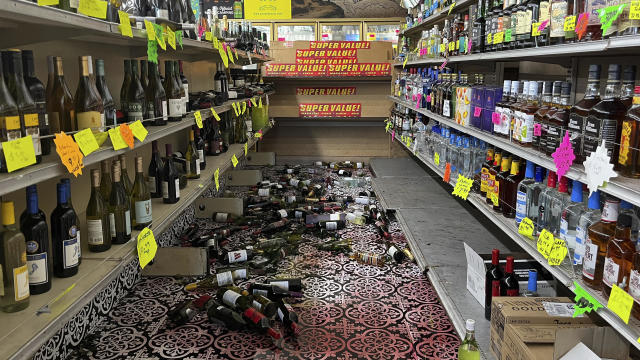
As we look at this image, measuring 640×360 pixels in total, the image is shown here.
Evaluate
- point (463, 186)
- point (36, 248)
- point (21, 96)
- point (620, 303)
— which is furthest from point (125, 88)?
point (620, 303)

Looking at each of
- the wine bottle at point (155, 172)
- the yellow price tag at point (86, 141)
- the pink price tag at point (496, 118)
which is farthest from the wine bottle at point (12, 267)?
the pink price tag at point (496, 118)

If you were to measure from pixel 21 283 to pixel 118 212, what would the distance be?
73 centimetres

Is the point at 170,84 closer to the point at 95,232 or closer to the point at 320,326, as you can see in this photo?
the point at 95,232

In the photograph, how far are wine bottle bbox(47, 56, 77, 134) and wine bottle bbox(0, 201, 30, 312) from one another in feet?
1.96

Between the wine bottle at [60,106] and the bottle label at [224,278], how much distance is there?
1.43 m

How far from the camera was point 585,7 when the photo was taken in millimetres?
1864

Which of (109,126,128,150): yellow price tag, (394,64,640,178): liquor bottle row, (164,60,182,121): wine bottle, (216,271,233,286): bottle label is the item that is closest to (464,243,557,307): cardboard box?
(394,64,640,178): liquor bottle row

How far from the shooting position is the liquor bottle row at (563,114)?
1639 mm

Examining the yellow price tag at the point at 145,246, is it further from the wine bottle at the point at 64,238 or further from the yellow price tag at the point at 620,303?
the yellow price tag at the point at 620,303

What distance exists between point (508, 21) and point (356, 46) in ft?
17.6

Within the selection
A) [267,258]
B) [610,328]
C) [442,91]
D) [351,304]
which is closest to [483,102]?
[442,91]

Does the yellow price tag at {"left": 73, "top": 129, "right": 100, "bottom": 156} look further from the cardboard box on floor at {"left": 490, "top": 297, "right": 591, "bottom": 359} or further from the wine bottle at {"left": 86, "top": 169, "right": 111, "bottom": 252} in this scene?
the cardboard box on floor at {"left": 490, "top": 297, "right": 591, "bottom": 359}

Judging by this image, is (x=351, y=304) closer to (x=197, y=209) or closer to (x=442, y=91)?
(x=442, y=91)

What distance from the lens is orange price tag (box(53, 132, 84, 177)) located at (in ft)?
5.23
